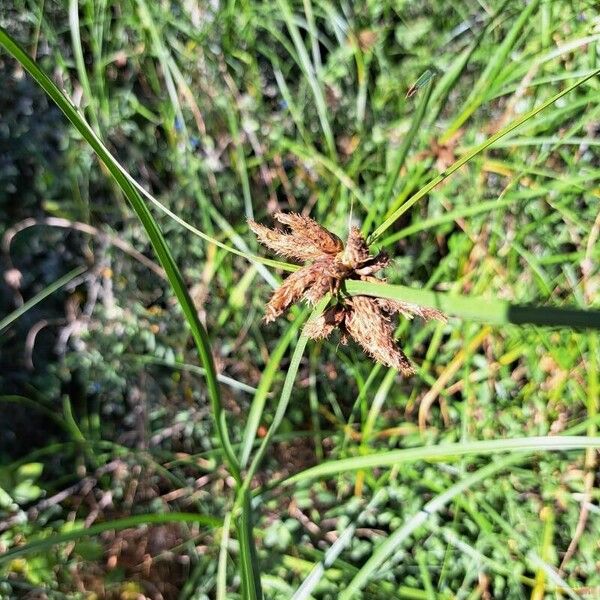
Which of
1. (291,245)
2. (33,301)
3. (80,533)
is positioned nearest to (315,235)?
(291,245)

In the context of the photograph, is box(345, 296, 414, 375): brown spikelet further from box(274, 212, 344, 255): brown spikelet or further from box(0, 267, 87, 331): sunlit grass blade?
box(0, 267, 87, 331): sunlit grass blade

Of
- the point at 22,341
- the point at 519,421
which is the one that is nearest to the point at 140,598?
the point at 22,341

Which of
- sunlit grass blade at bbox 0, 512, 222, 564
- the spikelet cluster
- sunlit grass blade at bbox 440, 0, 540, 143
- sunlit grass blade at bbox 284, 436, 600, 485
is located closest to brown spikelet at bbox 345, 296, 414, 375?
the spikelet cluster

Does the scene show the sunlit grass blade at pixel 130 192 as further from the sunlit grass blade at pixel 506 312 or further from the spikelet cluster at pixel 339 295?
the sunlit grass blade at pixel 506 312

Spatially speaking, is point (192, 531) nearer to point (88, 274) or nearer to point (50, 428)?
point (50, 428)

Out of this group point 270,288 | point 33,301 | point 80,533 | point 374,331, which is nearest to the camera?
point 374,331

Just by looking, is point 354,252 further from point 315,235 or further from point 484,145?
point 484,145

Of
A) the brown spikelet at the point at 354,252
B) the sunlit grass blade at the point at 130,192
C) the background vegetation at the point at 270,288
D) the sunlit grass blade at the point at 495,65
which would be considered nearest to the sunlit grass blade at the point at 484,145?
the brown spikelet at the point at 354,252
